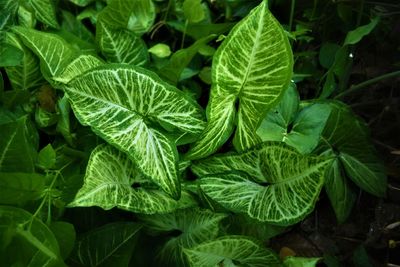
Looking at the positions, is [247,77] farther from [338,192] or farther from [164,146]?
[338,192]

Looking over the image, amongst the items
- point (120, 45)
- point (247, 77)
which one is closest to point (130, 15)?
point (120, 45)

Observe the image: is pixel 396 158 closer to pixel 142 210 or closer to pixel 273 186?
pixel 273 186

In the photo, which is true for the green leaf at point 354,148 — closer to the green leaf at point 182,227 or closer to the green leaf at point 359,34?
the green leaf at point 359,34

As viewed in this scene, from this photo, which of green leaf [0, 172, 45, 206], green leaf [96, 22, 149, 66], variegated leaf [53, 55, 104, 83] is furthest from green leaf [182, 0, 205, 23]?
green leaf [0, 172, 45, 206]

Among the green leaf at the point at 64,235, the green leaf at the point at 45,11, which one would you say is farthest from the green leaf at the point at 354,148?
the green leaf at the point at 45,11

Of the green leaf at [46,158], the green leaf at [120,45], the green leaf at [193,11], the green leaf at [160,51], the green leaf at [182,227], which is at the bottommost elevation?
the green leaf at [182,227]

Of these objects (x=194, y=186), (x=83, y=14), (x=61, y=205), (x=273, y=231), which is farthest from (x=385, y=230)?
(x=83, y=14)
